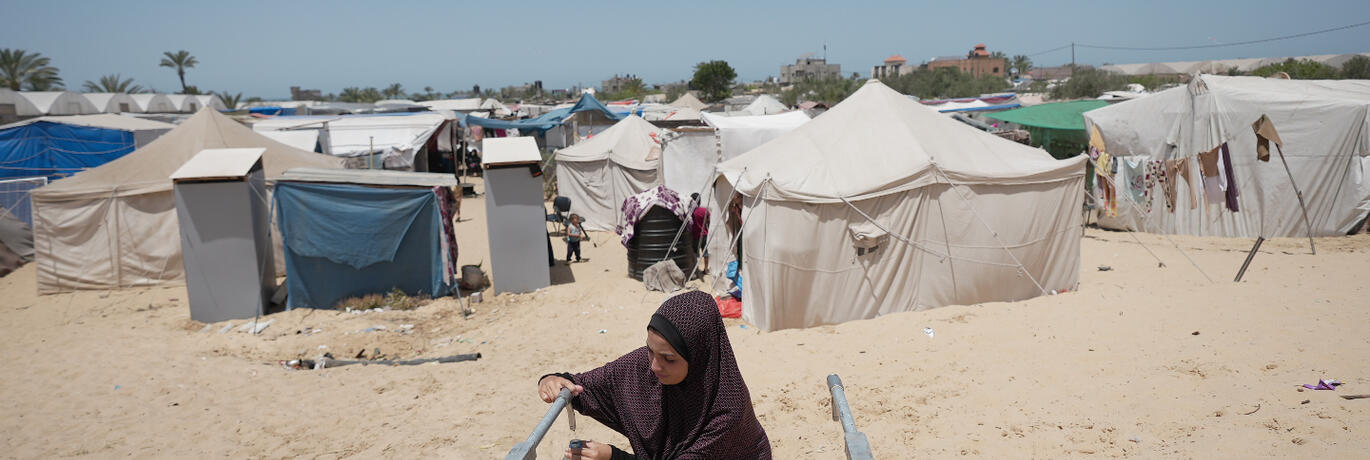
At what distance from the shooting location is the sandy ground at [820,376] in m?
4.81

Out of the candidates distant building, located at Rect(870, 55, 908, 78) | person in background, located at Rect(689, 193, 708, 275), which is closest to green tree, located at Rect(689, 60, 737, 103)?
distant building, located at Rect(870, 55, 908, 78)

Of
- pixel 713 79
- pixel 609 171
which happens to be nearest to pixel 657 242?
pixel 609 171

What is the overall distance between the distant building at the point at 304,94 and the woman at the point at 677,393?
8756cm

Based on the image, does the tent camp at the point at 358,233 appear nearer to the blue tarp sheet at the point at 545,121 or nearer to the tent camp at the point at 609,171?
the tent camp at the point at 609,171

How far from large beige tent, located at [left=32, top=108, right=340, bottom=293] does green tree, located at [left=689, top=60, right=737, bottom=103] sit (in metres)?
51.3

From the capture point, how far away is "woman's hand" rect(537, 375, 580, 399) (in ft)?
8.84

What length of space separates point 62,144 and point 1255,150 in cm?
2416

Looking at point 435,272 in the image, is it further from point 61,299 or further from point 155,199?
Result: point 61,299

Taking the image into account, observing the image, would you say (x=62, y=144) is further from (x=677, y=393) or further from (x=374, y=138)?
(x=677, y=393)

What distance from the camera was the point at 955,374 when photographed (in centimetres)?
603

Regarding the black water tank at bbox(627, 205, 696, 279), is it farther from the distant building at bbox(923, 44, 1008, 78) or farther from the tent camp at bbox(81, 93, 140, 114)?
the distant building at bbox(923, 44, 1008, 78)

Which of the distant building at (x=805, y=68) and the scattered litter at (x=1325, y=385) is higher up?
the distant building at (x=805, y=68)

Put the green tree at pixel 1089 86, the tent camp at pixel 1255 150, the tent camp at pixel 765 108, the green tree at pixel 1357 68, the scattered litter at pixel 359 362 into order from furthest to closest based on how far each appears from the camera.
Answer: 1. the green tree at pixel 1089 86
2. the green tree at pixel 1357 68
3. the tent camp at pixel 765 108
4. the tent camp at pixel 1255 150
5. the scattered litter at pixel 359 362

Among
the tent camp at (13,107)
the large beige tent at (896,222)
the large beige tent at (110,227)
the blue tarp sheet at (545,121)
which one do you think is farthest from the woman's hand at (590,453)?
the tent camp at (13,107)
